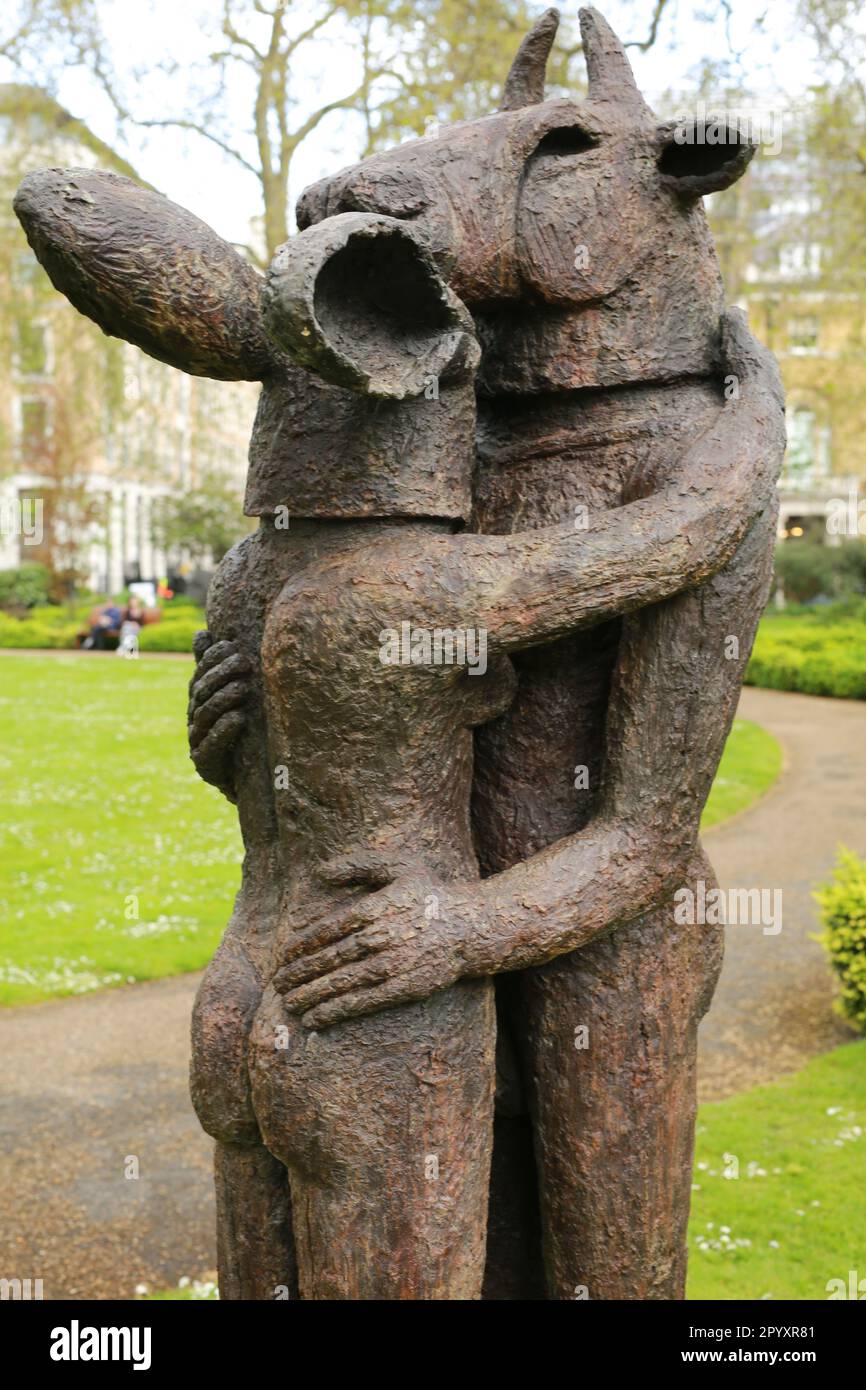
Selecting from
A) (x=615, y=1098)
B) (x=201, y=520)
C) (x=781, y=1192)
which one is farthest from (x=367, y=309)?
(x=201, y=520)

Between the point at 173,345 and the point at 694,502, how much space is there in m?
1.05

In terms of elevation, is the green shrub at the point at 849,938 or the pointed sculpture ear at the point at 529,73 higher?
the pointed sculpture ear at the point at 529,73

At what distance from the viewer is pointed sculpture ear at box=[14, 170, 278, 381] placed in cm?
220

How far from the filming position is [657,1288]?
108 inches

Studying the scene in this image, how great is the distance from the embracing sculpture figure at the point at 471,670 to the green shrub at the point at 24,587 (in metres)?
35.9

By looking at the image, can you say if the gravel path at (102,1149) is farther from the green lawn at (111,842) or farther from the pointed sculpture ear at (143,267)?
the pointed sculpture ear at (143,267)

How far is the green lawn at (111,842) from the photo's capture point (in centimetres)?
880

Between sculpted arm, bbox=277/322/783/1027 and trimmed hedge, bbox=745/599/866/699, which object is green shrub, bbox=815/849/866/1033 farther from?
trimmed hedge, bbox=745/599/866/699

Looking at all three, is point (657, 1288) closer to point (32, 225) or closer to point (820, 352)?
point (32, 225)

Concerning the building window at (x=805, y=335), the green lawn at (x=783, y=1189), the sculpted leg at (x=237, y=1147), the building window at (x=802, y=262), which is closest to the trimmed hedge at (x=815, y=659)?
the building window at (x=805, y=335)

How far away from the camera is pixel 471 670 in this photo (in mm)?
2473

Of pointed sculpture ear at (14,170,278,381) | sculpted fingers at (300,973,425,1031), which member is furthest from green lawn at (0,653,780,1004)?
pointed sculpture ear at (14,170,278,381)

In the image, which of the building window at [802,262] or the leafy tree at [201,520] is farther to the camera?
the leafy tree at [201,520]

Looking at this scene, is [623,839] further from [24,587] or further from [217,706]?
[24,587]
